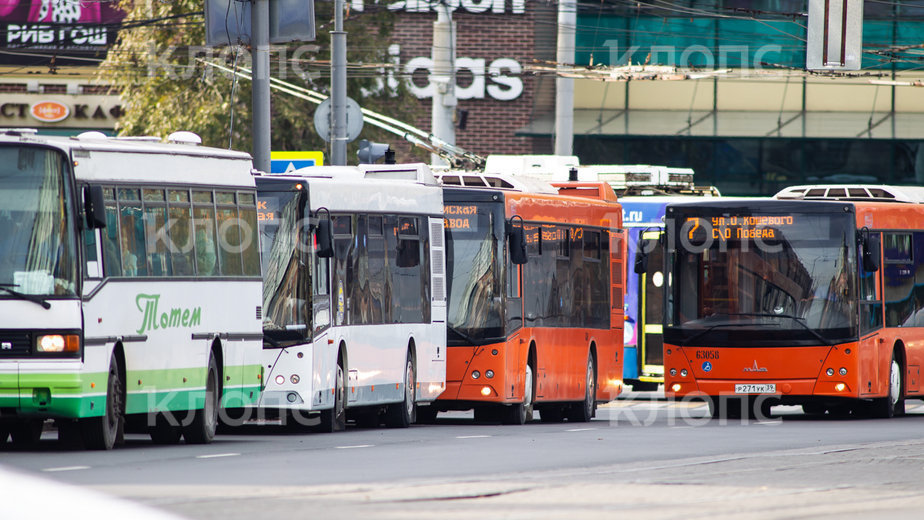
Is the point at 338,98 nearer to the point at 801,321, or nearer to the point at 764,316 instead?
the point at 764,316

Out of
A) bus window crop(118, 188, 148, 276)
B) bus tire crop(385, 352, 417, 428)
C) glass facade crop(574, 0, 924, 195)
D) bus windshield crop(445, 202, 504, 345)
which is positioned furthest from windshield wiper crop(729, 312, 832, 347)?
glass facade crop(574, 0, 924, 195)

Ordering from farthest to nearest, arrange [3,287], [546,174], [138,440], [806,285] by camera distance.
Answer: [546,174], [806,285], [138,440], [3,287]

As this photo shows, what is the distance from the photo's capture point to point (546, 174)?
30.5 m

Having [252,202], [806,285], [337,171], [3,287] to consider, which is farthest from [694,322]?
[3,287]

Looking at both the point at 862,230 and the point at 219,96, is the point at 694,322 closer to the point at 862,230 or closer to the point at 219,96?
the point at 862,230

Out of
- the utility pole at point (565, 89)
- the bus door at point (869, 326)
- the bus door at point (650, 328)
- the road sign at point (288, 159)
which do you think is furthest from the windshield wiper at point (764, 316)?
the utility pole at point (565, 89)

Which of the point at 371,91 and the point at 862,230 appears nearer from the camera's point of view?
the point at 862,230

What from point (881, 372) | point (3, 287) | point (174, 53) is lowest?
point (881, 372)

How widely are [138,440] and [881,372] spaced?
1091 cm

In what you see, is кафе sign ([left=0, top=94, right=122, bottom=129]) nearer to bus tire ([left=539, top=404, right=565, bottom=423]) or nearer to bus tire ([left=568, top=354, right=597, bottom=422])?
bus tire ([left=539, top=404, right=565, bottom=423])

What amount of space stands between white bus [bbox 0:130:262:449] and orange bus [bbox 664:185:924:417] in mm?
8115

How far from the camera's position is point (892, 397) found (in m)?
26.2

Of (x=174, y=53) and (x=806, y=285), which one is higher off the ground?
(x=174, y=53)

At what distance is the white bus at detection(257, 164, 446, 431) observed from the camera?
65.2ft
